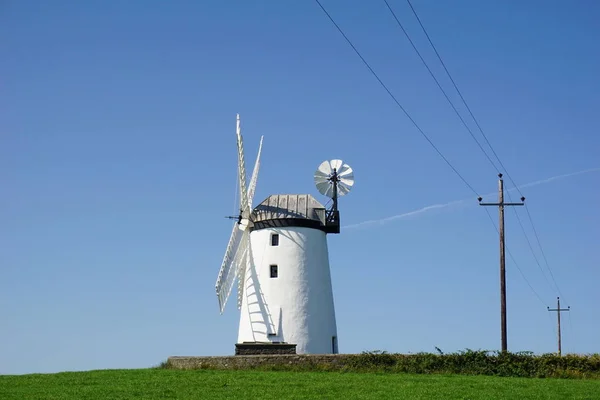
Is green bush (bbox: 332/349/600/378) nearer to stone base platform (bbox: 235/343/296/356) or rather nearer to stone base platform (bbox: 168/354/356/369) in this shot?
stone base platform (bbox: 168/354/356/369)

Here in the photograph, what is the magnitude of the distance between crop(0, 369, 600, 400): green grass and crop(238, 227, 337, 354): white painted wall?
9.02 metres

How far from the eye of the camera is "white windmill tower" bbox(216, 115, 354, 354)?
41.4 m

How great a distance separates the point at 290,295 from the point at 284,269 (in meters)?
1.28

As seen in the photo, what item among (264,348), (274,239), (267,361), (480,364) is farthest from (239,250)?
(480,364)

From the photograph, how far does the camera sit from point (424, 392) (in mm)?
26125

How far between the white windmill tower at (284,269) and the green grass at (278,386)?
9.14 metres

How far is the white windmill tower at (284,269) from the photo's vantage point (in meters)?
41.4

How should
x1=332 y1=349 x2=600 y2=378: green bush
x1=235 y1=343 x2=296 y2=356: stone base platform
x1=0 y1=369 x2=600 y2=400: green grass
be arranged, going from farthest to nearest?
x1=235 y1=343 x2=296 y2=356: stone base platform < x1=332 y1=349 x2=600 y2=378: green bush < x1=0 y1=369 x2=600 y2=400: green grass

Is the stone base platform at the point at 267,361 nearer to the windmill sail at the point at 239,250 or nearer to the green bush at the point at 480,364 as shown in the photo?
the green bush at the point at 480,364

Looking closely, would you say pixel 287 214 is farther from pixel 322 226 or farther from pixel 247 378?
pixel 247 378

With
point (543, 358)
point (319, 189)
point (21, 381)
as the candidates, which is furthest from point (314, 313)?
point (21, 381)

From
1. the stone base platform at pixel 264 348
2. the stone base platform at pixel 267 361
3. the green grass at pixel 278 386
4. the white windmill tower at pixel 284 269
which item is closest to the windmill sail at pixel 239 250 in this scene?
the white windmill tower at pixel 284 269

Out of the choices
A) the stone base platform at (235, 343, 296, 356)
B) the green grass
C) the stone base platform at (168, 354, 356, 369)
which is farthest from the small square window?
the green grass

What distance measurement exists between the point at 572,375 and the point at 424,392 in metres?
9.10
